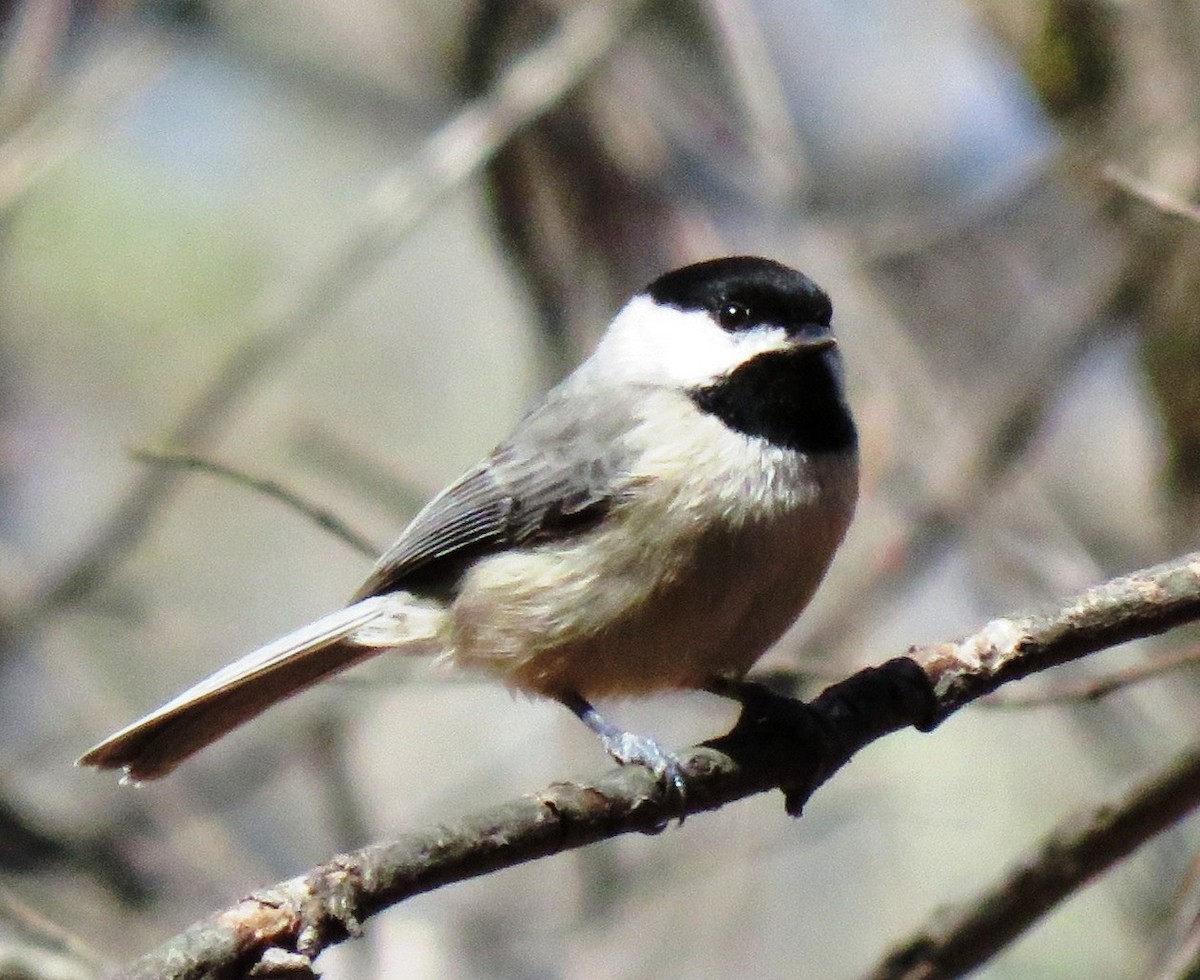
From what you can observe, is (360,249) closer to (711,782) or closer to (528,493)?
(528,493)

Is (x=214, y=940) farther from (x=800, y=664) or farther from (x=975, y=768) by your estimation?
(x=975, y=768)

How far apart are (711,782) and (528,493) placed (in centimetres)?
82

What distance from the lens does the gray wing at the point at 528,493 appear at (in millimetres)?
2604

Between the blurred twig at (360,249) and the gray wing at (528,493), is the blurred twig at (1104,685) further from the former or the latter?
the blurred twig at (360,249)

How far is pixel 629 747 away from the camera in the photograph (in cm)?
242

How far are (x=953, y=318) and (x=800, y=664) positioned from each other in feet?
7.32

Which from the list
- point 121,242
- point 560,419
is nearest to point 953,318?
point 560,419

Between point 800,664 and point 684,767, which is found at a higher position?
point 800,664

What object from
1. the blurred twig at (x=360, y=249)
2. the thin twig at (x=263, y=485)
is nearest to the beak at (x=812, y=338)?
the thin twig at (x=263, y=485)

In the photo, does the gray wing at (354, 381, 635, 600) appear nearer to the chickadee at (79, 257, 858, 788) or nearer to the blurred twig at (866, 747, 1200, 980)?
the chickadee at (79, 257, 858, 788)

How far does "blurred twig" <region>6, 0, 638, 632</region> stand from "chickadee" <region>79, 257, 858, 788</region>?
2.08ft

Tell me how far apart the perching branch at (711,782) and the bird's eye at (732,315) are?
66cm

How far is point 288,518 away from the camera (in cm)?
633

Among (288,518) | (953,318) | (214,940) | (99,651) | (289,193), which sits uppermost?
(289,193)
